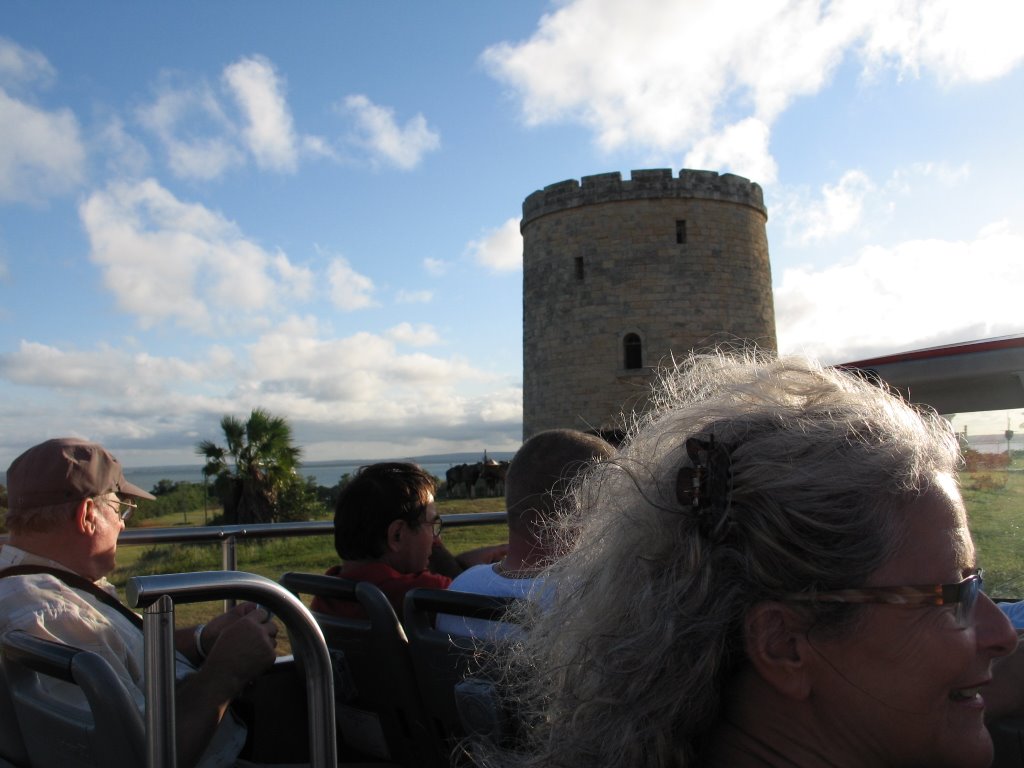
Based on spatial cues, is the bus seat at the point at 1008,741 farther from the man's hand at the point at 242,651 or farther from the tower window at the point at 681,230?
the tower window at the point at 681,230

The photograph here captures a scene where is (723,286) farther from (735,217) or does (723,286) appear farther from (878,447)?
→ (878,447)

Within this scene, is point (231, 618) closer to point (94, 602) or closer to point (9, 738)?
point (94, 602)

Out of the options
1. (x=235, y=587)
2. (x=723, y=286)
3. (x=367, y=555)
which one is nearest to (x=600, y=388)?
(x=723, y=286)

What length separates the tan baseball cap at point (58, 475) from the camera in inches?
104

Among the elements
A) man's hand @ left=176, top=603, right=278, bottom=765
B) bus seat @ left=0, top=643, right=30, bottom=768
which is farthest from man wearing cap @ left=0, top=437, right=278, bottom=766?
bus seat @ left=0, top=643, right=30, bottom=768

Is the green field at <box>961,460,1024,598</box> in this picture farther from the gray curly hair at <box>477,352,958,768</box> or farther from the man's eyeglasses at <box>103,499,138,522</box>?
the man's eyeglasses at <box>103,499,138,522</box>

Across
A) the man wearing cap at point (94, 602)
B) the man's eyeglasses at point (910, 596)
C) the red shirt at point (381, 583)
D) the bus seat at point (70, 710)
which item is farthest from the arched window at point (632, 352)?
the man's eyeglasses at point (910, 596)

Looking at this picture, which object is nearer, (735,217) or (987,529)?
(987,529)

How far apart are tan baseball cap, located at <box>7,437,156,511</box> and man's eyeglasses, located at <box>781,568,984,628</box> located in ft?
7.49

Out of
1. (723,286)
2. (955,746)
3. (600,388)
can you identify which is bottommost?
(955,746)

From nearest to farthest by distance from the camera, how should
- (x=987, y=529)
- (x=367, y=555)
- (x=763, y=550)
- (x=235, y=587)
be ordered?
1. (x=763, y=550)
2. (x=235, y=587)
3. (x=987, y=529)
4. (x=367, y=555)

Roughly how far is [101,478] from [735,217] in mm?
20414

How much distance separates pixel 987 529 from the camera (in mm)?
2264

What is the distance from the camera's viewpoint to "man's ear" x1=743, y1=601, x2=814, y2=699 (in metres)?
1.15
